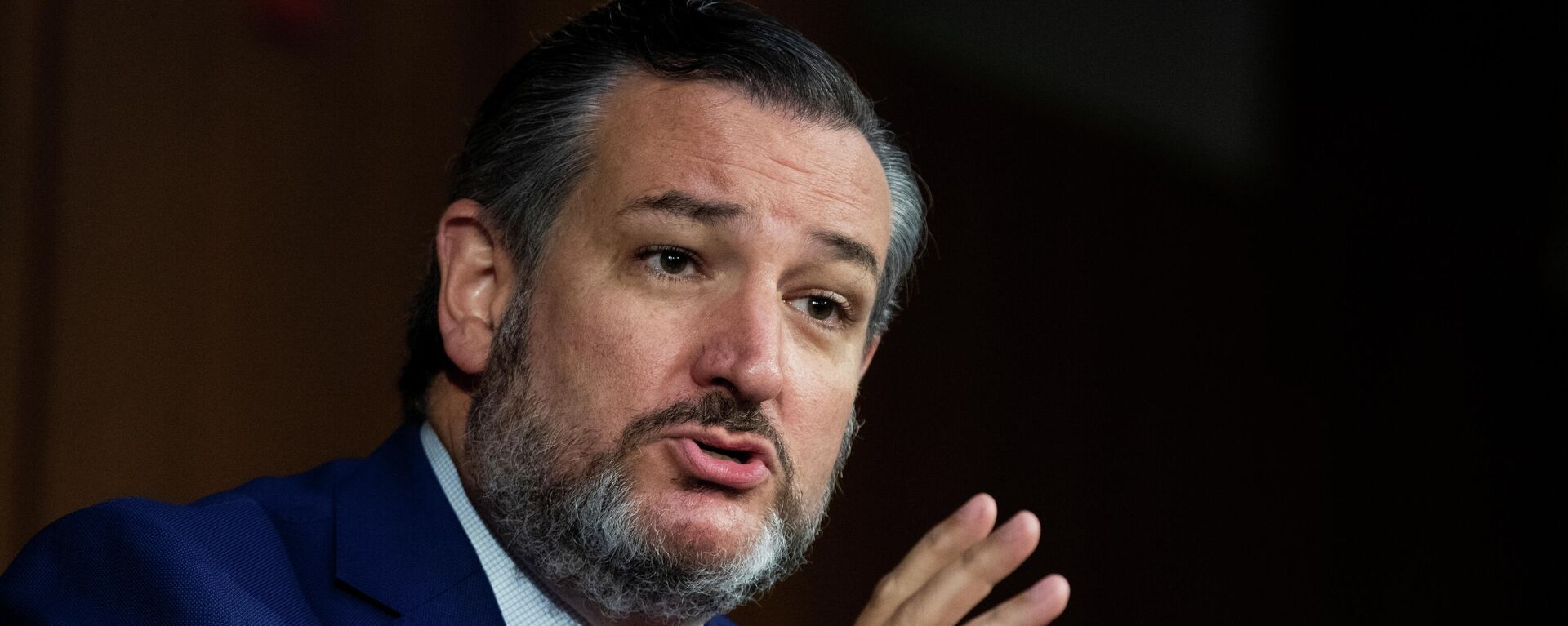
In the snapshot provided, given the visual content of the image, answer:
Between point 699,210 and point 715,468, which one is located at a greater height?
point 699,210

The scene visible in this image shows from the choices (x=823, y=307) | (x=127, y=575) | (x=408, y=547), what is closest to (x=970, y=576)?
(x=823, y=307)

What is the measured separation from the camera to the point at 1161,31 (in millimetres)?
3506

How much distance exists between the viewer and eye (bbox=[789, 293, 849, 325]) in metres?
1.83

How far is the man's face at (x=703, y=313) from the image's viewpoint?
5.52ft

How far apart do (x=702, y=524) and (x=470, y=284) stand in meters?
0.46

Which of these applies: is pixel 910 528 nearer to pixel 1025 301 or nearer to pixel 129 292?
pixel 1025 301

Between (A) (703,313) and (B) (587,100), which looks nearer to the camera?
(A) (703,313)

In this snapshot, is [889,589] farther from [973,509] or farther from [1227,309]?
[1227,309]

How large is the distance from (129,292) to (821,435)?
120 centimetres

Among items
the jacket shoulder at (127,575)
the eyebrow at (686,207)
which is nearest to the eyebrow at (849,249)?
the eyebrow at (686,207)

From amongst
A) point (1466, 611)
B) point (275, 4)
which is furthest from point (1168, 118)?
point (275, 4)

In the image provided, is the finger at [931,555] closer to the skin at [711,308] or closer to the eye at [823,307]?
the skin at [711,308]

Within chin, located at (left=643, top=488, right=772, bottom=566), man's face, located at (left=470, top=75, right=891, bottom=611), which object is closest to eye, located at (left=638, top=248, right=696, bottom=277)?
man's face, located at (left=470, top=75, right=891, bottom=611)

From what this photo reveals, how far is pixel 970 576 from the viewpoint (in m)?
1.66
